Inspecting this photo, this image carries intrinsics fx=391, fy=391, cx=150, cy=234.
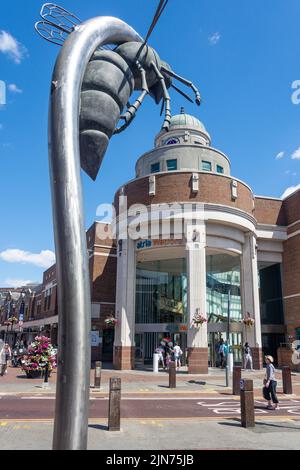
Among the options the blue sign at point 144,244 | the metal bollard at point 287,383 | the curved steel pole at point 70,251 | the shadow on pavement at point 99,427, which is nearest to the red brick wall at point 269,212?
the blue sign at point 144,244

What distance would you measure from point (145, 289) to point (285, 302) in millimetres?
10949

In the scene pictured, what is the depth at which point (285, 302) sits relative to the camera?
3030cm

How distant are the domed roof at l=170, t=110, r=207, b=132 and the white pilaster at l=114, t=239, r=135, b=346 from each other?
14569 millimetres

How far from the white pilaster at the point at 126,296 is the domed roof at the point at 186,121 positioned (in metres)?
14.6

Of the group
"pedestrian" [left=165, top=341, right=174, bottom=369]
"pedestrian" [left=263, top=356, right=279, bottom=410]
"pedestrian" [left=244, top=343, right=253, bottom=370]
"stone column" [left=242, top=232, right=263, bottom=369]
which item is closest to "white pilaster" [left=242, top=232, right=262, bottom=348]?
"stone column" [left=242, top=232, right=263, bottom=369]

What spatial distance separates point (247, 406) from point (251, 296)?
1784 centimetres

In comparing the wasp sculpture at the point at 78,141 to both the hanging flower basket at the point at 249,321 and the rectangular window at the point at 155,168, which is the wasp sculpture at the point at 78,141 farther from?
the rectangular window at the point at 155,168

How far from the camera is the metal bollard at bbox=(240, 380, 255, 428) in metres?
9.45

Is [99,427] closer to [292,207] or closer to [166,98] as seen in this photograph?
[166,98]

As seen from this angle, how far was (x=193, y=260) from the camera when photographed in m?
24.9
